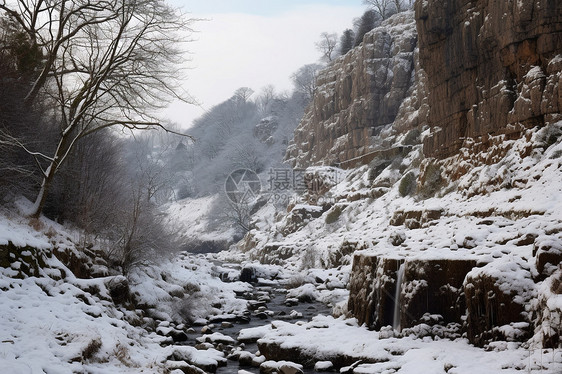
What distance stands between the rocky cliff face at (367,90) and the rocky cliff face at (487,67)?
19.6 meters

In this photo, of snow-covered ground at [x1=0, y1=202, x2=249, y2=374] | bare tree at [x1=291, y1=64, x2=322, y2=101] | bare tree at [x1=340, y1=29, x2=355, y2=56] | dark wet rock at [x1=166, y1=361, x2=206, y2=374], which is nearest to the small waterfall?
snow-covered ground at [x1=0, y1=202, x2=249, y2=374]

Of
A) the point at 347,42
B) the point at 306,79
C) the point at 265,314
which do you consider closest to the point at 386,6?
the point at 347,42

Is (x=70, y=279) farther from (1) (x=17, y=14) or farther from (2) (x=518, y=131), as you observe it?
(2) (x=518, y=131)

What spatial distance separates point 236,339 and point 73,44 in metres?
10.7

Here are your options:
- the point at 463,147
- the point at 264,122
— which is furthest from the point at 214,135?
the point at 463,147

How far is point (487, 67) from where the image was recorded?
21750 mm

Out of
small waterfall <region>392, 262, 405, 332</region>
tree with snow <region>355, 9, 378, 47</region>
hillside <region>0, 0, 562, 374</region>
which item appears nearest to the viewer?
hillside <region>0, 0, 562, 374</region>

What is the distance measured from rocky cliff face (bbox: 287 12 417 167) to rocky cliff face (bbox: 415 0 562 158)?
19.6 meters

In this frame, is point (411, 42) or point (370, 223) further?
point (411, 42)

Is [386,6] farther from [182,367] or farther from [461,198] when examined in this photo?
[182,367]

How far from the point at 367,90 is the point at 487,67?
85.8ft

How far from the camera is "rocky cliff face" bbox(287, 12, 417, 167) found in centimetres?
4597

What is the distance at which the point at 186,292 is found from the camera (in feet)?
65.1

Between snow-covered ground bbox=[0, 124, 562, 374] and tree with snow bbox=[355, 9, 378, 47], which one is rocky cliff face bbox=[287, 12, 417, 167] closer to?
tree with snow bbox=[355, 9, 378, 47]
